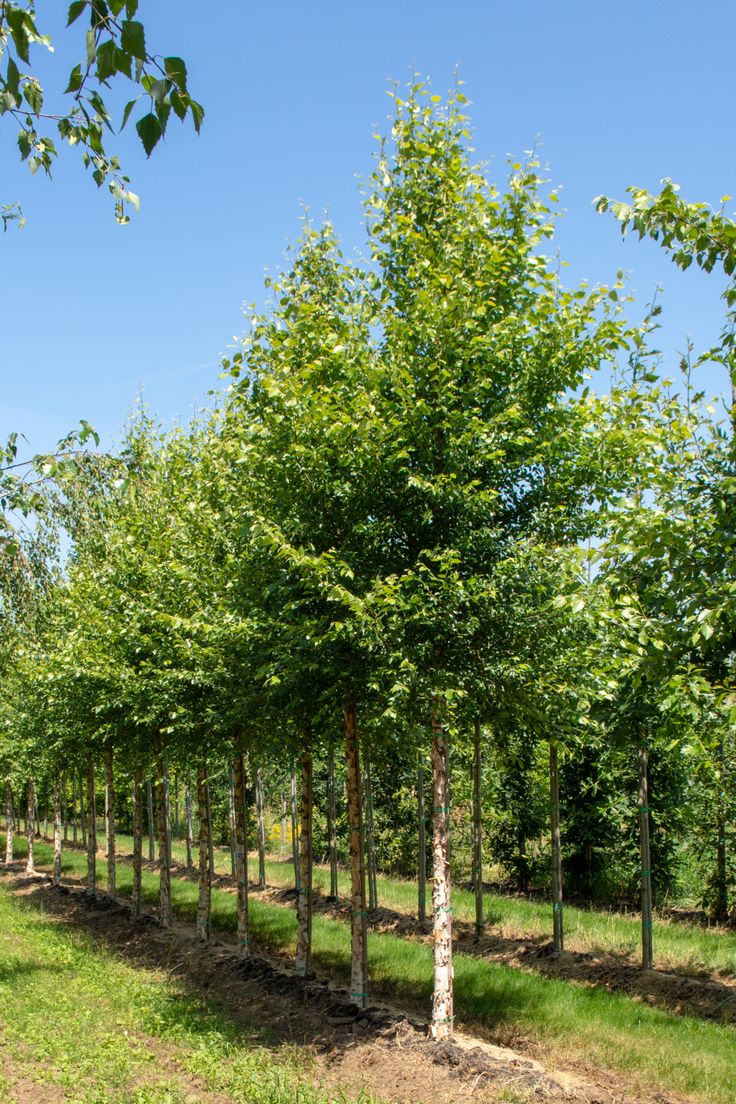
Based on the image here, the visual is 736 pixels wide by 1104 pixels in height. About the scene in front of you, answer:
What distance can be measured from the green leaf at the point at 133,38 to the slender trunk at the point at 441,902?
7.83 meters

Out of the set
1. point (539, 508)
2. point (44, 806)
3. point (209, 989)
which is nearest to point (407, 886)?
point (209, 989)

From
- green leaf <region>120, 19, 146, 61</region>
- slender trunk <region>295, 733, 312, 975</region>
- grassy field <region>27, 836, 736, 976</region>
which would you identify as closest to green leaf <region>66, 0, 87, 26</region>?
green leaf <region>120, 19, 146, 61</region>

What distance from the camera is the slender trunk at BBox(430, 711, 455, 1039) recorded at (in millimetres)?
9617

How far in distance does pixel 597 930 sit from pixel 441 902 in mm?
10355

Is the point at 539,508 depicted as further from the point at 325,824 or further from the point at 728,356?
the point at 325,824

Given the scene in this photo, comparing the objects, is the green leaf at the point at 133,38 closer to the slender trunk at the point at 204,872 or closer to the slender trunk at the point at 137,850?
the slender trunk at the point at 204,872

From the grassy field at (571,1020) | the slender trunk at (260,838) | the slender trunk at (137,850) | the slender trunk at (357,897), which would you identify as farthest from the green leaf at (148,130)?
the slender trunk at (260,838)

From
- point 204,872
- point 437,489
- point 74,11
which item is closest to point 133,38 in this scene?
point 74,11

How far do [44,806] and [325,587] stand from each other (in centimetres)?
6427

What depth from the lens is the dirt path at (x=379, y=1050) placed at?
332 inches

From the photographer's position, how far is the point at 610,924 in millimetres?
18906

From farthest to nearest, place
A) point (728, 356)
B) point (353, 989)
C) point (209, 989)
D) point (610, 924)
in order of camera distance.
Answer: point (610, 924) → point (209, 989) → point (353, 989) → point (728, 356)

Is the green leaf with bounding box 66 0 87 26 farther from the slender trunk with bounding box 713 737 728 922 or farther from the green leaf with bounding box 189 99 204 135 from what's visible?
the slender trunk with bounding box 713 737 728 922

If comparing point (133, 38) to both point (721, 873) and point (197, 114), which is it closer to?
point (197, 114)
